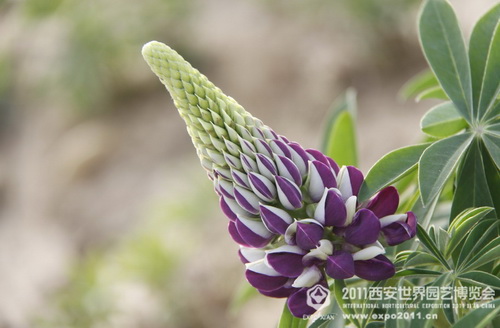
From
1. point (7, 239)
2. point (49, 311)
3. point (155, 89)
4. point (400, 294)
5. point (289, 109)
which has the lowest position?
point (400, 294)

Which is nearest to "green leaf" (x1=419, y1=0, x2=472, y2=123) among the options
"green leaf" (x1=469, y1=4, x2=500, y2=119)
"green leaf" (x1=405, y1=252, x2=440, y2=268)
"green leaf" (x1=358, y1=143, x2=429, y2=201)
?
"green leaf" (x1=469, y1=4, x2=500, y2=119)

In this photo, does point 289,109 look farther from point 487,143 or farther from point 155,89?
point 487,143

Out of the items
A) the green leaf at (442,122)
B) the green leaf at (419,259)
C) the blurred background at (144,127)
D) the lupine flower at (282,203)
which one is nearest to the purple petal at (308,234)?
the lupine flower at (282,203)

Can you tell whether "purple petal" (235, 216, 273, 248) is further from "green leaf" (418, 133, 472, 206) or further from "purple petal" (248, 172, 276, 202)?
"green leaf" (418, 133, 472, 206)

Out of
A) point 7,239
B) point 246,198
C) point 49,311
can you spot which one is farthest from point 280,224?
point 7,239

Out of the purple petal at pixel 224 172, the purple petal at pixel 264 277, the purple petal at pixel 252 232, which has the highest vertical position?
the purple petal at pixel 224 172

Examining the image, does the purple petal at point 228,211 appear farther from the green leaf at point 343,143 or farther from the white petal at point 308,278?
the green leaf at point 343,143
